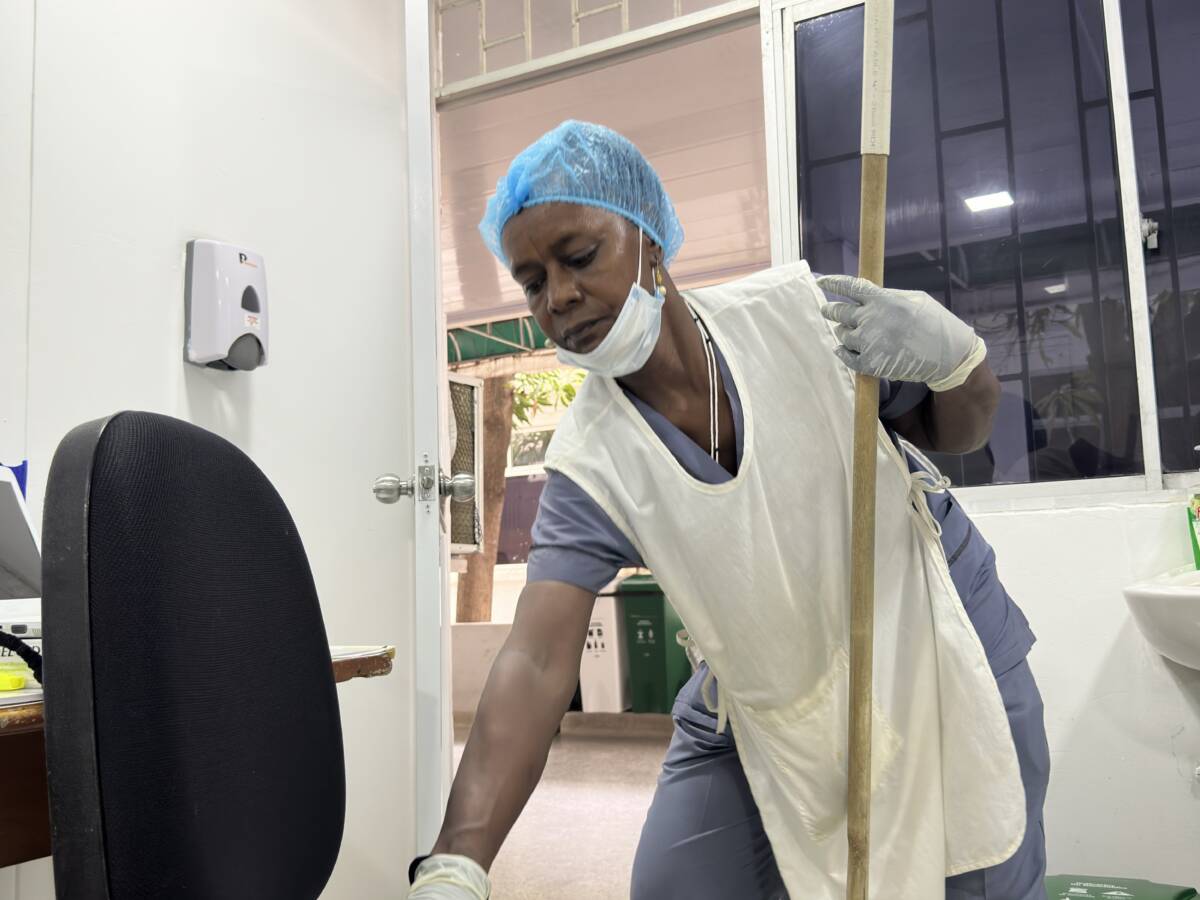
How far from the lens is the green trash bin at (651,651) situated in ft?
17.7

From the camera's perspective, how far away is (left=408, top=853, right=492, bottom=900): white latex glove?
0.81 metres

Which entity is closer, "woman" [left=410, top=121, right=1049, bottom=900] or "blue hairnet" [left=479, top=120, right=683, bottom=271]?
"woman" [left=410, top=121, right=1049, bottom=900]

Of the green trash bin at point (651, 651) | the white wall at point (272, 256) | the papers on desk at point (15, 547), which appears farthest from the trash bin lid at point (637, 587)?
the papers on desk at point (15, 547)

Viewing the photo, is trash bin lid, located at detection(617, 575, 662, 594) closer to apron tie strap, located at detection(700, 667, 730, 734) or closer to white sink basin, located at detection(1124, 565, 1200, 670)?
white sink basin, located at detection(1124, 565, 1200, 670)

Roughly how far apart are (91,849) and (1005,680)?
95cm

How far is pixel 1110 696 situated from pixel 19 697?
6.60ft

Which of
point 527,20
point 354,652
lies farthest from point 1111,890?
point 527,20

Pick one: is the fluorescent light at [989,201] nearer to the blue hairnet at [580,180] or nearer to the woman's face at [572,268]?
the blue hairnet at [580,180]

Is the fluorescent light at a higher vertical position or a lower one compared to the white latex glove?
higher

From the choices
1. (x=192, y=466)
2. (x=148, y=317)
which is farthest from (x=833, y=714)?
(x=148, y=317)

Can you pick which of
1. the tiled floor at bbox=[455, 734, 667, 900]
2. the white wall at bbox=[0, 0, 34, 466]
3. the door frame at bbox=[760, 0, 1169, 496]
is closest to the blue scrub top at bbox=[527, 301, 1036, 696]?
the white wall at bbox=[0, 0, 34, 466]

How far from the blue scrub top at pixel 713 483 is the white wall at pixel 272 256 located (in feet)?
3.19

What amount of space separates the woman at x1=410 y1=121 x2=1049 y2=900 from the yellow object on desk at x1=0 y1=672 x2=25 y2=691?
17.8 inches

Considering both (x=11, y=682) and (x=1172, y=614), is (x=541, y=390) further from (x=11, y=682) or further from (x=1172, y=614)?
(x=11, y=682)
